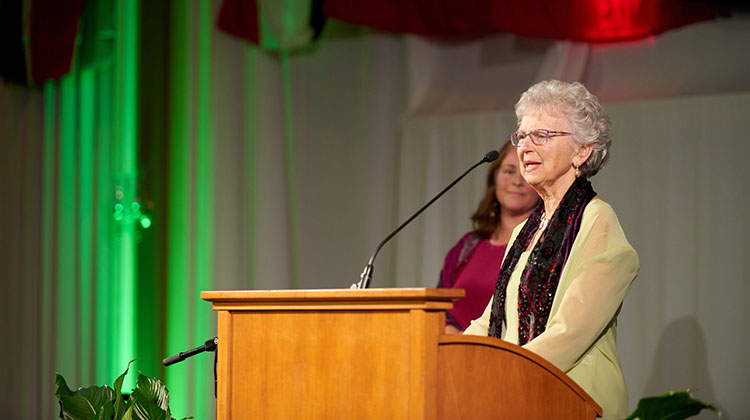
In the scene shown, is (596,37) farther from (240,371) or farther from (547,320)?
(240,371)

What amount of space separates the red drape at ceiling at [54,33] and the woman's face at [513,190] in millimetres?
2632

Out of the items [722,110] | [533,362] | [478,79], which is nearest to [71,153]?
[478,79]

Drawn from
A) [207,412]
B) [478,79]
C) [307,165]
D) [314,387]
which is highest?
[478,79]

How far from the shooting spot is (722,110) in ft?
14.4

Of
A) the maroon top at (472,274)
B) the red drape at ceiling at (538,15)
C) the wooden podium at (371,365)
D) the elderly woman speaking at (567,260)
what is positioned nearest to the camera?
the wooden podium at (371,365)

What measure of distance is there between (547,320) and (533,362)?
43 cm

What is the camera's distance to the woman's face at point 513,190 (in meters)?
3.79

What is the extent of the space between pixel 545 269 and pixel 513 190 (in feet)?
4.82

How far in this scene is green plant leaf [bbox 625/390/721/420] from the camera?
183 cm

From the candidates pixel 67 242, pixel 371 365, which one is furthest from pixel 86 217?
pixel 371 365

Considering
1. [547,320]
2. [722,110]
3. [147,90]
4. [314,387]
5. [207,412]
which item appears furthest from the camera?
[147,90]

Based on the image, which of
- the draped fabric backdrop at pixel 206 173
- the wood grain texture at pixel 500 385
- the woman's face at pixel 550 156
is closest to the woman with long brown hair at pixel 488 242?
the draped fabric backdrop at pixel 206 173

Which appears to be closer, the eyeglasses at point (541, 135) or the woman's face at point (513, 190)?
the eyeglasses at point (541, 135)

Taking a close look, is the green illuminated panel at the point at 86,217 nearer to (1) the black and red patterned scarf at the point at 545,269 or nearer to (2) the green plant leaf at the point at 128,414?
(2) the green plant leaf at the point at 128,414
